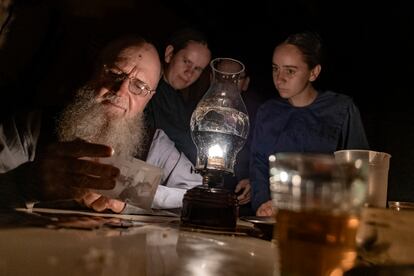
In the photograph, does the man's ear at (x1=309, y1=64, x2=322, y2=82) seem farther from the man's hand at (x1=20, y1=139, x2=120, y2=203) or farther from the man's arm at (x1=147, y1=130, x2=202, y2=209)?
the man's hand at (x1=20, y1=139, x2=120, y2=203)

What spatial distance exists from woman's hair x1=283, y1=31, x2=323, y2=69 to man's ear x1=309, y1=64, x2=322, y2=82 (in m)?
0.02

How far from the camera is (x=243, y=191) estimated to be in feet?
7.23

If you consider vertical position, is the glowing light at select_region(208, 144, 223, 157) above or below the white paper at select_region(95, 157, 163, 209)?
above

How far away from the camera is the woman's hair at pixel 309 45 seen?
214cm

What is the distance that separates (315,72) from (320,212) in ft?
5.81

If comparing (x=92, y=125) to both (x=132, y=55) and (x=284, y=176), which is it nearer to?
(x=132, y=55)

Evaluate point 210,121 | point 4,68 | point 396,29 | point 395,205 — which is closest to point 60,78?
point 4,68

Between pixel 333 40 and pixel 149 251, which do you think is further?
pixel 333 40

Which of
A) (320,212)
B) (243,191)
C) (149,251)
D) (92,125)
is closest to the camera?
(320,212)

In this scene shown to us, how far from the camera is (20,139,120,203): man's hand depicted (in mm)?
1208

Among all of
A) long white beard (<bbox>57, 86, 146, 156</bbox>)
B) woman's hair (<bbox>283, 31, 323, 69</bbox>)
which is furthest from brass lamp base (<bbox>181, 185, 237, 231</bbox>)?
woman's hair (<bbox>283, 31, 323, 69</bbox>)

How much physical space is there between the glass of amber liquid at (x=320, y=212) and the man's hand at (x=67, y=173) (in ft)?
2.49

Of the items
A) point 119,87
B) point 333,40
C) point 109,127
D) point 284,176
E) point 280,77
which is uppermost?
point 333,40

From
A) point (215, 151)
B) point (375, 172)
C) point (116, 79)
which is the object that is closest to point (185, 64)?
point (116, 79)
